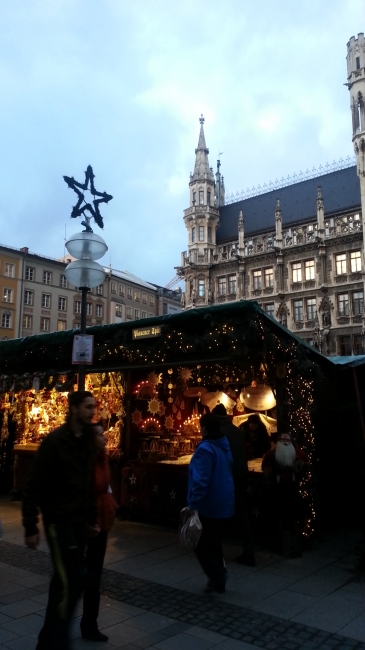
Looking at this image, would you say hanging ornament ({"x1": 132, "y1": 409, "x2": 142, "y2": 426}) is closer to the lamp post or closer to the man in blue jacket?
the lamp post

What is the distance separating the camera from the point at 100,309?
6388cm

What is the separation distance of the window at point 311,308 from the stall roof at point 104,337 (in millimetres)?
35419

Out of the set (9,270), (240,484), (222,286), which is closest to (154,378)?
(240,484)

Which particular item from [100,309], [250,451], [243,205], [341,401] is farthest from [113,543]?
[100,309]

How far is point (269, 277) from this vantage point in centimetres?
4738

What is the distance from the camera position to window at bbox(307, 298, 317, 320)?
43284mm

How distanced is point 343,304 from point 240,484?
37425 mm

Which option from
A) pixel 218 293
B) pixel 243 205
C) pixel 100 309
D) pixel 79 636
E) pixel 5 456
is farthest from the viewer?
pixel 100 309

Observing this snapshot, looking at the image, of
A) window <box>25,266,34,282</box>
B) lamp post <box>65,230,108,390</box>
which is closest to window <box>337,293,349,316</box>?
window <box>25,266,34,282</box>

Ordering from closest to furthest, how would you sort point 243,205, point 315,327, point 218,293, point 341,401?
point 341,401
point 315,327
point 218,293
point 243,205

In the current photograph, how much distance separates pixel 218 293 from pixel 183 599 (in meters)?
45.5

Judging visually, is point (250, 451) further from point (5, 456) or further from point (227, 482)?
point (5, 456)

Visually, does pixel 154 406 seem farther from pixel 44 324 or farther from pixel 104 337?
pixel 44 324

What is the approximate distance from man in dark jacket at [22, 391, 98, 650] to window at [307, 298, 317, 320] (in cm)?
4120
